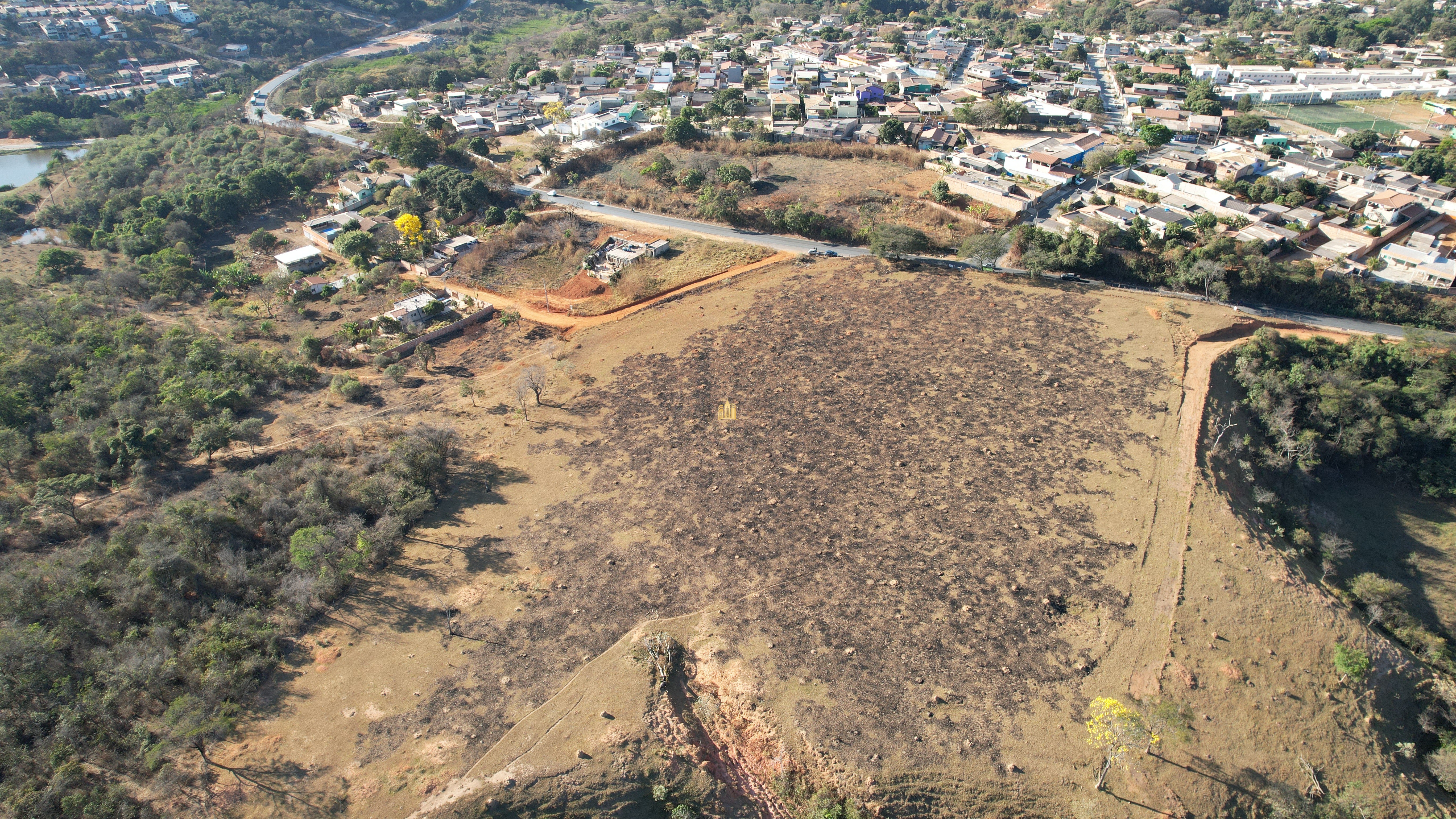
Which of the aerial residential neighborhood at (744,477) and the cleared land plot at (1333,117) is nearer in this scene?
the aerial residential neighborhood at (744,477)

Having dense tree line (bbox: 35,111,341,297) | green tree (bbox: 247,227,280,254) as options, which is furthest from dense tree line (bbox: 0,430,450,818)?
green tree (bbox: 247,227,280,254)

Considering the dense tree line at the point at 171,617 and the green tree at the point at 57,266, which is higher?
the green tree at the point at 57,266

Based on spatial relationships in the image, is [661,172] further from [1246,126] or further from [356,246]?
[1246,126]

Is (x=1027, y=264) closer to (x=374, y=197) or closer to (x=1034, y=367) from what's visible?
(x=1034, y=367)

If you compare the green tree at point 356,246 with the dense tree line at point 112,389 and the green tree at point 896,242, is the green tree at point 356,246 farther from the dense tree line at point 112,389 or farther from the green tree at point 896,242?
the green tree at point 896,242

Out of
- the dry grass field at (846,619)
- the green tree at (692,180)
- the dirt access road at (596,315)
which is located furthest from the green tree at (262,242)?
Result: the green tree at (692,180)

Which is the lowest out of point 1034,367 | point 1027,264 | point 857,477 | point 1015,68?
point 857,477

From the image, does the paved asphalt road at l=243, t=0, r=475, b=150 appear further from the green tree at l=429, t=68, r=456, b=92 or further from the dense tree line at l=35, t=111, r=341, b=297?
the green tree at l=429, t=68, r=456, b=92

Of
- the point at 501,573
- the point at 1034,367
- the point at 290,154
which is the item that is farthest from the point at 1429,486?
the point at 290,154
